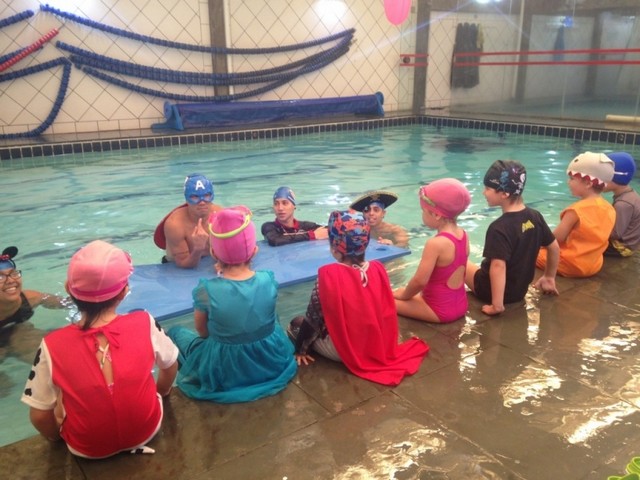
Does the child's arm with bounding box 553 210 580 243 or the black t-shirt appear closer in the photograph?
the black t-shirt

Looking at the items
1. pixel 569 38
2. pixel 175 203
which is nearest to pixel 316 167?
pixel 175 203

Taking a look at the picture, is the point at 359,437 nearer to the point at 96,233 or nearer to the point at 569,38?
the point at 96,233

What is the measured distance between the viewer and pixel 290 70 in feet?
42.9

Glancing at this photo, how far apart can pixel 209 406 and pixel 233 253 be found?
0.68 meters

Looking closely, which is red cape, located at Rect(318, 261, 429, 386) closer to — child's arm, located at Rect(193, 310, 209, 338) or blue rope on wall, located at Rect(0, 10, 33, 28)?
child's arm, located at Rect(193, 310, 209, 338)

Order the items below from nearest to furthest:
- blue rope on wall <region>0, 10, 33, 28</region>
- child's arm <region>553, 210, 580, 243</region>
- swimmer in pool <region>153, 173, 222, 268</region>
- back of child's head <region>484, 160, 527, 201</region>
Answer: back of child's head <region>484, 160, 527, 201</region>, child's arm <region>553, 210, 580, 243</region>, swimmer in pool <region>153, 173, 222, 268</region>, blue rope on wall <region>0, 10, 33, 28</region>

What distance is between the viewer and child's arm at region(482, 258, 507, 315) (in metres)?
3.05

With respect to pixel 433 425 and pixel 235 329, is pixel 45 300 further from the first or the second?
pixel 433 425

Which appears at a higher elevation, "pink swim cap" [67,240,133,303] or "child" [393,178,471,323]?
"pink swim cap" [67,240,133,303]

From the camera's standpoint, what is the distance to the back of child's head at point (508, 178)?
2.99 m

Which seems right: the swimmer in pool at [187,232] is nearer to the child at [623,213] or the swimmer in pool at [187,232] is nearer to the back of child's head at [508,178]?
the back of child's head at [508,178]

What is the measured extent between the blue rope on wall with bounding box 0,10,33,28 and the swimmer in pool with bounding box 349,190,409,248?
8.19 meters

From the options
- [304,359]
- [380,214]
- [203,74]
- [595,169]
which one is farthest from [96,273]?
[203,74]

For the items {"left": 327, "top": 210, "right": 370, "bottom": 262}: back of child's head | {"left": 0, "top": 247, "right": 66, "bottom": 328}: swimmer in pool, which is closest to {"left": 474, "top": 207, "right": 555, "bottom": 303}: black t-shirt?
{"left": 327, "top": 210, "right": 370, "bottom": 262}: back of child's head
